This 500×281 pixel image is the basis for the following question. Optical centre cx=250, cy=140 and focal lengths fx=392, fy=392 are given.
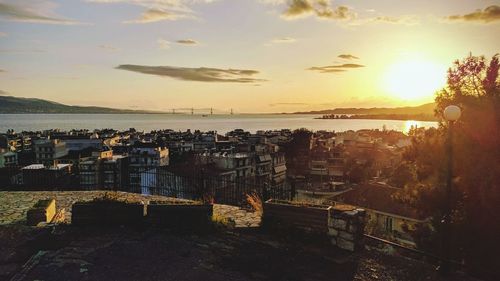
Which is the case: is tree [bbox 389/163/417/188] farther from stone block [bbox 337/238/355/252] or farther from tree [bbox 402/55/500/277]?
stone block [bbox 337/238/355/252]

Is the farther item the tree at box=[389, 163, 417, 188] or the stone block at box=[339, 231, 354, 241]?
the tree at box=[389, 163, 417, 188]

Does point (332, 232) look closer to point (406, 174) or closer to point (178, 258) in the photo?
point (178, 258)

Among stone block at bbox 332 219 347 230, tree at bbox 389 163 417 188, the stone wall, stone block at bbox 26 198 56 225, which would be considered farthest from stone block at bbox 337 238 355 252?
tree at bbox 389 163 417 188

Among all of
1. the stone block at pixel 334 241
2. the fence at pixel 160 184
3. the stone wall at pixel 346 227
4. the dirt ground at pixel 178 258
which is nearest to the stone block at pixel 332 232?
the stone wall at pixel 346 227

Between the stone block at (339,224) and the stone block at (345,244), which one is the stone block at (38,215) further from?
the stone block at (345,244)

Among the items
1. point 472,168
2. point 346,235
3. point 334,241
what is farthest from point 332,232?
point 472,168

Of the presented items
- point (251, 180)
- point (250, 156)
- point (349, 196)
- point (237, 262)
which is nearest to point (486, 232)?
point (237, 262)
